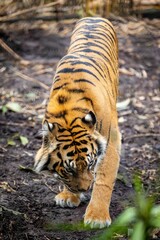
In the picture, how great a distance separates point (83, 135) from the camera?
3230 millimetres

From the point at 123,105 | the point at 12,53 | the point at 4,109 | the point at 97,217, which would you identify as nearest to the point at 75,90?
the point at 97,217

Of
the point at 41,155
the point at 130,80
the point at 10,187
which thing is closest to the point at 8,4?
the point at 130,80

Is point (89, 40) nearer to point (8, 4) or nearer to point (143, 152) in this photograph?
point (143, 152)

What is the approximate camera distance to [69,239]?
3301 mm

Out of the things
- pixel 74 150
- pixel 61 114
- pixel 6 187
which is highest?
pixel 61 114

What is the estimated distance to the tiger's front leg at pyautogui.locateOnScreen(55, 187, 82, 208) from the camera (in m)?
3.81

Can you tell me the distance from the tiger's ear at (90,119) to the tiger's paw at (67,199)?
772 millimetres

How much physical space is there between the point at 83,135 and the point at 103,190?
1.56 feet

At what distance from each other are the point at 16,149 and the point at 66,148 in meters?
1.71

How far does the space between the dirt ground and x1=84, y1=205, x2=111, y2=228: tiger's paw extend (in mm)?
66

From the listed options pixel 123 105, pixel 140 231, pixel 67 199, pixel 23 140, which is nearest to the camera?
pixel 140 231

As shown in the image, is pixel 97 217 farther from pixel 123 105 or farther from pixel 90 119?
pixel 123 105

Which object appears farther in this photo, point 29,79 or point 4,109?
point 29,79

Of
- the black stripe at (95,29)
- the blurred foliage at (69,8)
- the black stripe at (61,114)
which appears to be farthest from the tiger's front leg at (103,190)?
the blurred foliage at (69,8)
